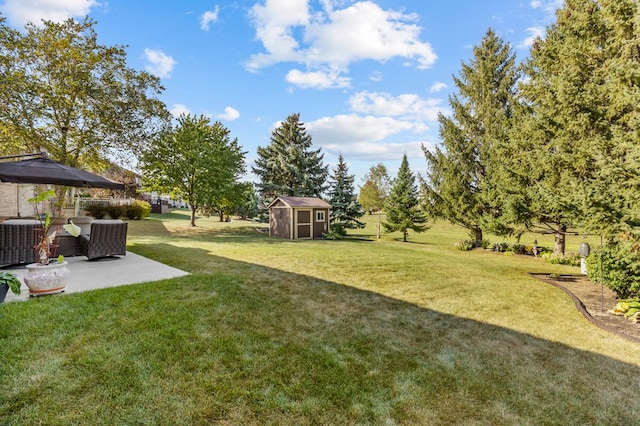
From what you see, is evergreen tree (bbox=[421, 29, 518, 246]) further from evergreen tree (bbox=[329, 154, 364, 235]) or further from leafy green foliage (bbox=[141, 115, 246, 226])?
leafy green foliage (bbox=[141, 115, 246, 226])

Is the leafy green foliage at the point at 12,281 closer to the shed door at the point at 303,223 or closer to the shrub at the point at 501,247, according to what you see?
the shed door at the point at 303,223

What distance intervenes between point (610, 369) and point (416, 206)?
1716 centimetres

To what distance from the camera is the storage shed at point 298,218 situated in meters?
17.5

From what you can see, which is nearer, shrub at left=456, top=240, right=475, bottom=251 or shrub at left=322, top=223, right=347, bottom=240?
shrub at left=456, top=240, right=475, bottom=251

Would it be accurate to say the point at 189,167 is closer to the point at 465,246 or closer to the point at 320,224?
the point at 320,224

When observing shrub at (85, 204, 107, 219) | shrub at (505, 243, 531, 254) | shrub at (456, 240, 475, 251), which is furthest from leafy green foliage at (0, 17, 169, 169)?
shrub at (505, 243, 531, 254)

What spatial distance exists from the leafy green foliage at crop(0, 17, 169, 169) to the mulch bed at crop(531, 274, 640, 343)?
19.9 m

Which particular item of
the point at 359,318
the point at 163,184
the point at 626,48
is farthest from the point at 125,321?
the point at 163,184

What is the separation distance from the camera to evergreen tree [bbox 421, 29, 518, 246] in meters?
15.9

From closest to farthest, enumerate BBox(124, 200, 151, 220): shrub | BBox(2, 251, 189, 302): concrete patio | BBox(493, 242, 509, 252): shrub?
BBox(2, 251, 189, 302): concrete patio → BBox(493, 242, 509, 252): shrub → BBox(124, 200, 151, 220): shrub

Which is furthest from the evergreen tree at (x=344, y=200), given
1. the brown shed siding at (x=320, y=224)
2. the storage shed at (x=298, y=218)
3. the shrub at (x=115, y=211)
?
the shrub at (x=115, y=211)

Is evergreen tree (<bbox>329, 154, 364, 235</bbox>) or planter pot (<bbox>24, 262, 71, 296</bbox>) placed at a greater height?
evergreen tree (<bbox>329, 154, 364, 235</bbox>)

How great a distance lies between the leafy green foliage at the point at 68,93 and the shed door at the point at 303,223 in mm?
10678

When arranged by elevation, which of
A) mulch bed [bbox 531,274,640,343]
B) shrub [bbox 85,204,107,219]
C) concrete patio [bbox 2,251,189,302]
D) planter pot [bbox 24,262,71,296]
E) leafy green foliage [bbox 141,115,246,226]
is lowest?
mulch bed [bbox 531,274,640,343]
